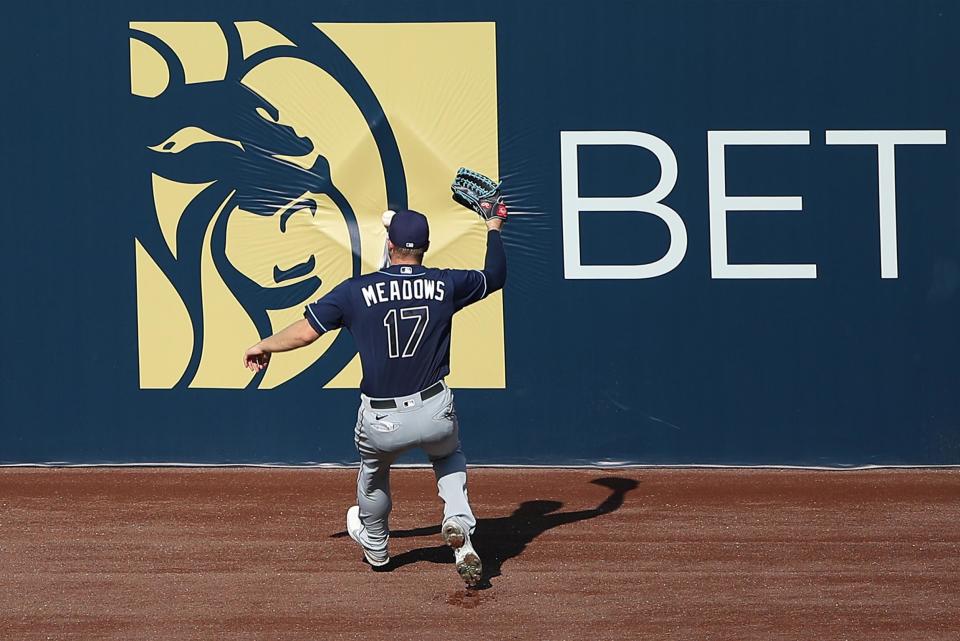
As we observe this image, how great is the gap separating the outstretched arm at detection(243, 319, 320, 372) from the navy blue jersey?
0.05 metres

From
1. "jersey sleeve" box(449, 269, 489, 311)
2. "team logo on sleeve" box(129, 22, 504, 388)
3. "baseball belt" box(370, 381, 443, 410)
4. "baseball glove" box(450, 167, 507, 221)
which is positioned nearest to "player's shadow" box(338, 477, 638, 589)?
"baseball belt" box(370, 381, 443, 410)

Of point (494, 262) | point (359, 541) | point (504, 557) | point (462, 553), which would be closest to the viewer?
point (462, 553)

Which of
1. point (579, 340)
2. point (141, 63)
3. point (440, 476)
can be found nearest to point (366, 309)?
point (440, 476)

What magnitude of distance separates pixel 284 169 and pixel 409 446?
3319 mm

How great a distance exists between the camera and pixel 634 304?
8.72 m

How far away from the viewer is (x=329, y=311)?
5.95 metres

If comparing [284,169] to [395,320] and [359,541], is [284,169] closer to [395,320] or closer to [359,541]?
[395,320]

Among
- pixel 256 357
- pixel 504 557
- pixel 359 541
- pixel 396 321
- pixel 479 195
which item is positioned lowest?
pixel 504 557

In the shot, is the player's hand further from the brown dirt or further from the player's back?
the brown dirt

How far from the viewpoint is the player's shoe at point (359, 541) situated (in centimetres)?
627

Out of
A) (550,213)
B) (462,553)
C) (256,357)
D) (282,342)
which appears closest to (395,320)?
(282,342)

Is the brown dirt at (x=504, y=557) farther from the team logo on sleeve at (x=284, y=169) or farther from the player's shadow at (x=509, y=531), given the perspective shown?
the team logo on sleeve at (x=284, y=169)

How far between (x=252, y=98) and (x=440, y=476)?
363 cm

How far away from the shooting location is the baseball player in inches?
233
